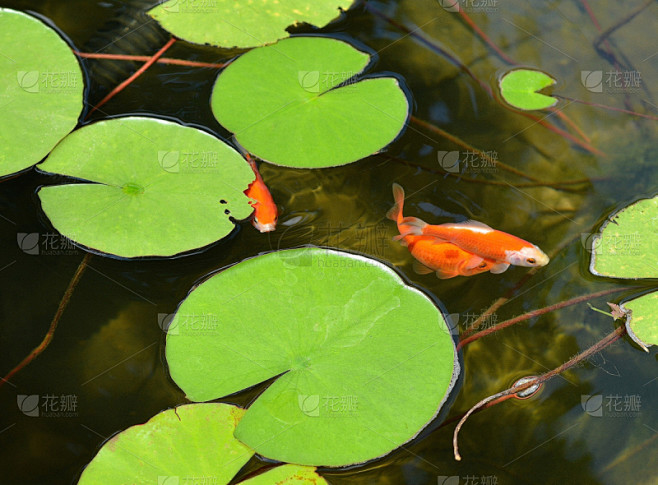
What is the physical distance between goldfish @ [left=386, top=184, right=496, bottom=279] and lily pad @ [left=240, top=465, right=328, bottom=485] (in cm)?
100

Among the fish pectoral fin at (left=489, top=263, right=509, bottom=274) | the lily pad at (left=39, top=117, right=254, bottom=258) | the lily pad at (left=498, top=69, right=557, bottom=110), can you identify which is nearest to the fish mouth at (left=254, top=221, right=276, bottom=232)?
the lily pad at (left=39, top=117, right=254, bottom=258)

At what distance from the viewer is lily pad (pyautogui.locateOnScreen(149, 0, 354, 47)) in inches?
102

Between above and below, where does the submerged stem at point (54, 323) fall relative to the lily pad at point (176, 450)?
above

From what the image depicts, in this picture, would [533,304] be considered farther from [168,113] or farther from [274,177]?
[168,113]

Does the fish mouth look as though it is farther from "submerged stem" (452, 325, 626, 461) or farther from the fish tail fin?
"submerged stem" (452, 325, 626, 461)

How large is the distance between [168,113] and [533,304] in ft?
6.84

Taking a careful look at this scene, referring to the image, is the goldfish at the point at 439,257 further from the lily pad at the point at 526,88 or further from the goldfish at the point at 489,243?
the lily pad at the point at 526,88

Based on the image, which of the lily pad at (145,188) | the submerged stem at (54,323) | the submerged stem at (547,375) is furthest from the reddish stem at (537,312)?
the submerged stem at (54,323)

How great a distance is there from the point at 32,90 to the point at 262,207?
1275 mm

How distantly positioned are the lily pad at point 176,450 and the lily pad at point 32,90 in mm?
1351

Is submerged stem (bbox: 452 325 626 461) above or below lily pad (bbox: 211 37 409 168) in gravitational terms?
below

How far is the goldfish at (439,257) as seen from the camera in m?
2.22

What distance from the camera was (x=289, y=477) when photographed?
1.82 m

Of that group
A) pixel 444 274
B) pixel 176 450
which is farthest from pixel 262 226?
pixel 176 450
